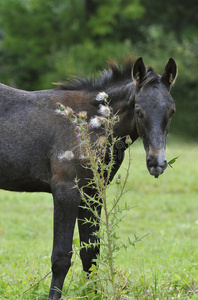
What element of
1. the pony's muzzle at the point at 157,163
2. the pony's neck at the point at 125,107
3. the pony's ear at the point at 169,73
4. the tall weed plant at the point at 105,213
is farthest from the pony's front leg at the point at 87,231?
the pony's ear at the point at 169,73

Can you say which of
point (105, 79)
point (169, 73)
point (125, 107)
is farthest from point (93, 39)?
point (169, 73)

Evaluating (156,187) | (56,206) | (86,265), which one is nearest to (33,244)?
(86,265)

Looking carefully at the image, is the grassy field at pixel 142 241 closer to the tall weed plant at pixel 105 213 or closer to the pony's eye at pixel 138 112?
the tall weed plant at pixel 105 213

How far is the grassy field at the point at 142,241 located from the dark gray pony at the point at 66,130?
294mm

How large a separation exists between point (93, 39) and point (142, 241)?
1885 centimetres

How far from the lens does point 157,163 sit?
3.57m

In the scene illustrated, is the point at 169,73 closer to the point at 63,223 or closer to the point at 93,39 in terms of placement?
the point at 63,223

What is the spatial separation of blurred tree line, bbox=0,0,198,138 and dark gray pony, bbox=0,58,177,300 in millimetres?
16731

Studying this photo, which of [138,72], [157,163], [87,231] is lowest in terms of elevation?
[87,231]

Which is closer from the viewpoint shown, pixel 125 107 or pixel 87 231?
pixel 125 107

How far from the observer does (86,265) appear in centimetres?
448

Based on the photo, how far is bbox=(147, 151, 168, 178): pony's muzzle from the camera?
3.57 meters

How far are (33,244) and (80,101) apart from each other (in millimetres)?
3122

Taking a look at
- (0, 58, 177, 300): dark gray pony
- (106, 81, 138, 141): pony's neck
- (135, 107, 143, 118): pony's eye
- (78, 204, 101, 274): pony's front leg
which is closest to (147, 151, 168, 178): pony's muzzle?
(0, 58, 177, 300): dark gray pony
